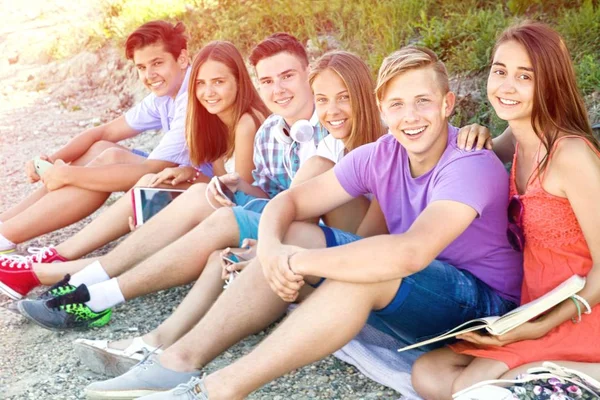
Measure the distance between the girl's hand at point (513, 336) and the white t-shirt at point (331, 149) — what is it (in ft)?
3.72

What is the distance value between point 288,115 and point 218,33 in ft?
13.1

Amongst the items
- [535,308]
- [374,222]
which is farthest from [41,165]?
[535,308]

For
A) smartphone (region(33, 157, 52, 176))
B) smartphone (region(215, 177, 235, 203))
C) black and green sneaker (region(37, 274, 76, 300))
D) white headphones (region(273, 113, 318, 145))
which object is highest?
white headphones (region(273, 113, 318, 145))

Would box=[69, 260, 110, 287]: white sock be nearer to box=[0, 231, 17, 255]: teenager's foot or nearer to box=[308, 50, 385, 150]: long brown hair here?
box=[0, 231, 17, 255]: teenager's foot

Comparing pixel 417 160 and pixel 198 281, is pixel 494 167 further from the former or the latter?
pixel 198 281

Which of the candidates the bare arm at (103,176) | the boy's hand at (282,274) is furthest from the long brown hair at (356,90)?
the bare arm at (103,176)

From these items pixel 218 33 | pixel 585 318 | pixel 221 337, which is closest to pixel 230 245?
pixel 221 337

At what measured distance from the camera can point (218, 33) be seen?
25.1 feet

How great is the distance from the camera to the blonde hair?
2836 millimetres

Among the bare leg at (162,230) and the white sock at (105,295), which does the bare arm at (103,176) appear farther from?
the white sock at (105,295)

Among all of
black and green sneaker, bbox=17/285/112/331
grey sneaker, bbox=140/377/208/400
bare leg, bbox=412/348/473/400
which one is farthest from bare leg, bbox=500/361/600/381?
black and green sneaker, bbox=17/285/112/331

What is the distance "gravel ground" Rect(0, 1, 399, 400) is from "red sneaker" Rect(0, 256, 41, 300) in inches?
5.1

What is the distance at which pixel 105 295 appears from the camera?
3719 millimetres

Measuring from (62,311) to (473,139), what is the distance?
2089 mm
